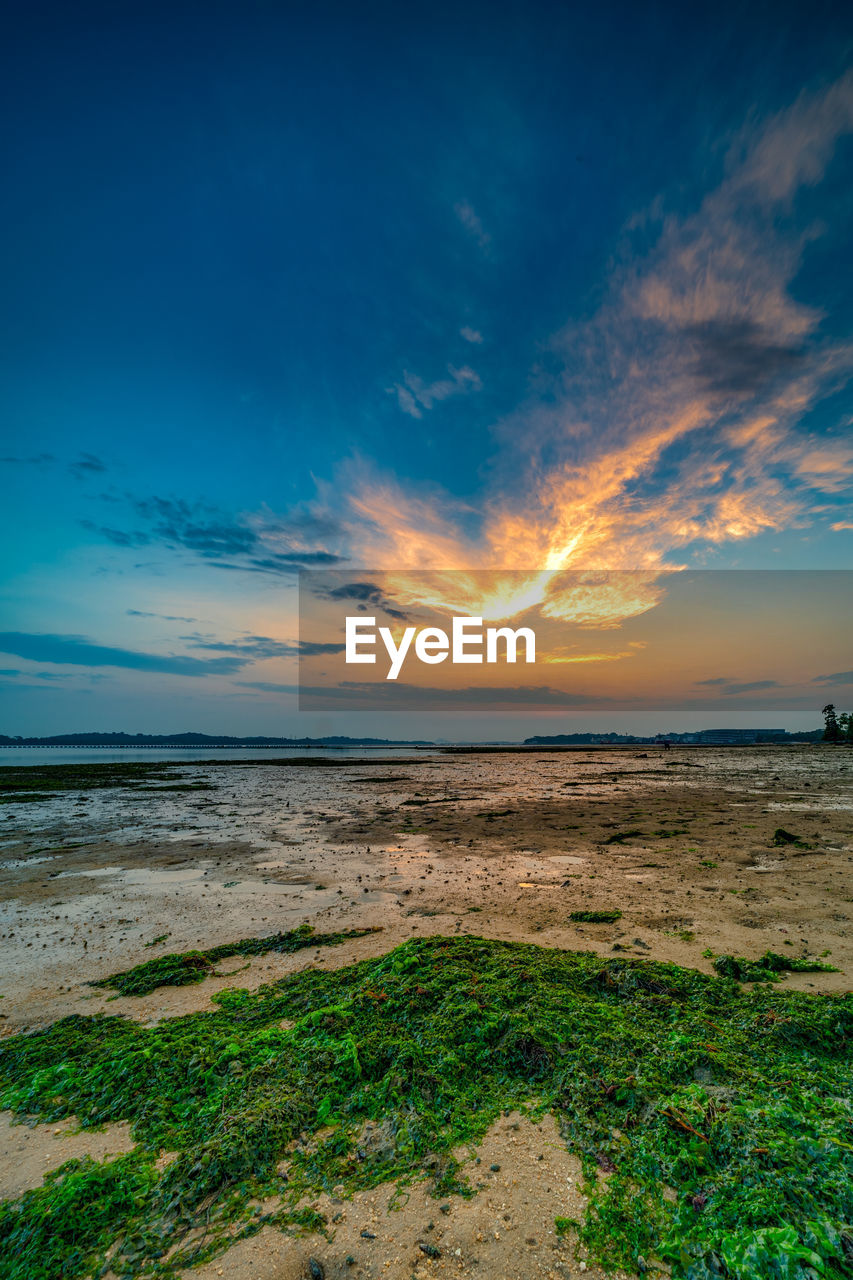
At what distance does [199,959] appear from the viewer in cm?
660

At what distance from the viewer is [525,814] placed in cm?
1900

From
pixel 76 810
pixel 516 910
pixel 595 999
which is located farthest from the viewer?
pixel 76 810

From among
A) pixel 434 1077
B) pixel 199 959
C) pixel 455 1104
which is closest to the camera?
pixel 455 1104

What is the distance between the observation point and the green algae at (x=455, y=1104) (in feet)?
9.01

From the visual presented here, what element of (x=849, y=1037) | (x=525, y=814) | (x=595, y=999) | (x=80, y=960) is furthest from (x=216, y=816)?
(x=849, y=1037)

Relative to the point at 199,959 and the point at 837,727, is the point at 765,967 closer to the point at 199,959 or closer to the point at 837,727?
the point at 199,959

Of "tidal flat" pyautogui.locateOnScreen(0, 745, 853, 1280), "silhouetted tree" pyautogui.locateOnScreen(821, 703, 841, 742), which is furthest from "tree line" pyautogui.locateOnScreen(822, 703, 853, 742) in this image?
"tidal flat" pyautogui.locateOnScreen(0, 745, 853, 1280)

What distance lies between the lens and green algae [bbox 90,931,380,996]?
19.8 ft

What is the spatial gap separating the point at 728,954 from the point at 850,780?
98.2 ft

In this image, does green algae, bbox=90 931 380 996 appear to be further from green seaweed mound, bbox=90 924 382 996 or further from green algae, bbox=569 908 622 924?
green algae, bbox=569 908 622 924

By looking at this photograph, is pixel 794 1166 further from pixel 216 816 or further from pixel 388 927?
pixel 216 816

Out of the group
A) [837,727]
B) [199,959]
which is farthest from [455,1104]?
[837,727]

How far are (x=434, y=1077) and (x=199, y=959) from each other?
13.1 feet

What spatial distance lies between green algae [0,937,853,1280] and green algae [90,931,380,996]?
76cm
